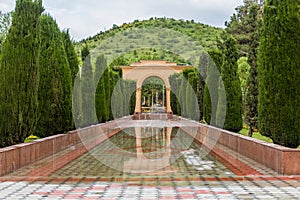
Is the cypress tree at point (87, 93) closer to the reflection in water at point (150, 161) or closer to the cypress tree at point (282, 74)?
the reflection in water at point (150, 161)

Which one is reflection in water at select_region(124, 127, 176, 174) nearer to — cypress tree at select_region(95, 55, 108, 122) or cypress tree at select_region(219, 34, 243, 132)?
cypress tree at select_region(219, 34, 243, 132)

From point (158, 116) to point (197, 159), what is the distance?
1030 inches

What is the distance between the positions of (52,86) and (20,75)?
2398 millimetres

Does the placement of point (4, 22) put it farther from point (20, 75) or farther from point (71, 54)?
point (20, 75)

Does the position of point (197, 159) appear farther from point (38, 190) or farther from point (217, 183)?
point (38, 190)

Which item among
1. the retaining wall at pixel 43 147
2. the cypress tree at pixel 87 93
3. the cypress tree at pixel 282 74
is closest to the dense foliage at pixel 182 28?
the cypress tree at pixel 87 93

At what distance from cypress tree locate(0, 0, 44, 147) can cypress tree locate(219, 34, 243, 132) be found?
6.19 metres

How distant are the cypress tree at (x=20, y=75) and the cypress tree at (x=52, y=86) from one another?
1.93 m

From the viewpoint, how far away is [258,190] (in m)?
5.63

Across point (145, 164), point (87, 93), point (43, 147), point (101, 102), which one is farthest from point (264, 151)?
point (101, 102)

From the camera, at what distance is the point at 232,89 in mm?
12469

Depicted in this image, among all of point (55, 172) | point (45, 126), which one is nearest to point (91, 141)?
point (45, 126)

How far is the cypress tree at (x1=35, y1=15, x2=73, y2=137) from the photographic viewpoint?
35.3 ft

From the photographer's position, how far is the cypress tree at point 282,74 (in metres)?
7.51
